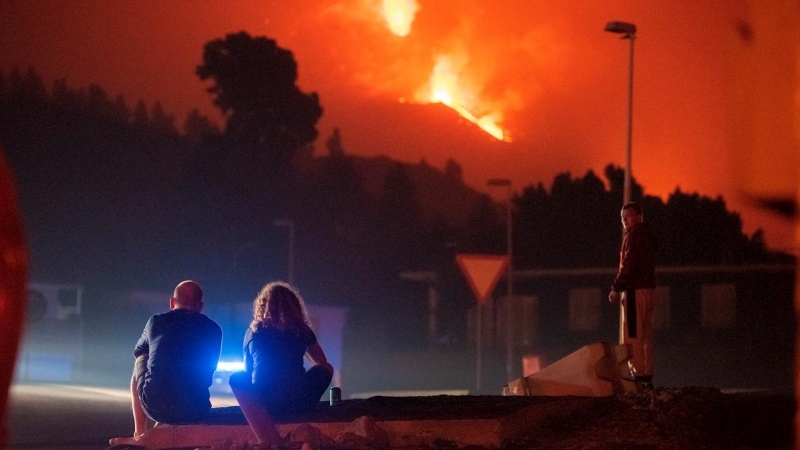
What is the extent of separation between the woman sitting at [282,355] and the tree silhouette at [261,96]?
5248 centimetres

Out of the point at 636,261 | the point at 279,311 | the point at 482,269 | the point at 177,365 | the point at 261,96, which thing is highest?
the point at 261,96

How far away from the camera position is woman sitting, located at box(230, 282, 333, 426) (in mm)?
7516

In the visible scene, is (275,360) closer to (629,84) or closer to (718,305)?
(629,84)

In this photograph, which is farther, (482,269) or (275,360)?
(482,269)

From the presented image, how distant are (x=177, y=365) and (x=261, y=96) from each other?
54.7 meters

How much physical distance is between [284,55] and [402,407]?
5335 cm

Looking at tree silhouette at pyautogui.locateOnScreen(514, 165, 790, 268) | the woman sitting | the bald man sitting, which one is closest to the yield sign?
the bald man sitting

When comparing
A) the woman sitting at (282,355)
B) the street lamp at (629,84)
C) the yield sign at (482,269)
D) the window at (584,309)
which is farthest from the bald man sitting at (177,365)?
the window at (584,309)

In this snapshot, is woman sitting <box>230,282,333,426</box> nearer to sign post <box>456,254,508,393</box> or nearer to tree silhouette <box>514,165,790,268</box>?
sign post <box>456,254,508,393</box>

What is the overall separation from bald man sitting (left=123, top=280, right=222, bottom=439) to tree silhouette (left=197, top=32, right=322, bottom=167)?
5207 cm

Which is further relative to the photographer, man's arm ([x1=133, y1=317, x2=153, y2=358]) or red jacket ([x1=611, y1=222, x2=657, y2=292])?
red jacket ([x1=611, y1=222, x2=657, y2=292])

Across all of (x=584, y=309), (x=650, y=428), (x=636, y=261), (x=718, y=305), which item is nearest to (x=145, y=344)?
(x=650, y=428)

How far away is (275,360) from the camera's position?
753cm

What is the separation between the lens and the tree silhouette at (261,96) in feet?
196
